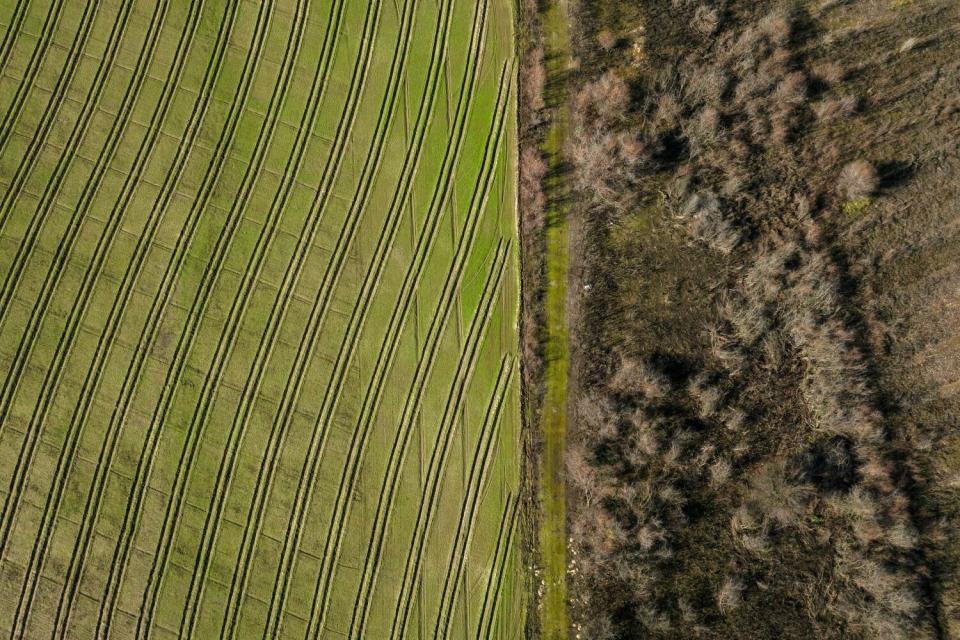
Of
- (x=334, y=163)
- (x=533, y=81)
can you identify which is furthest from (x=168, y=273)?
(x=533, y=81)

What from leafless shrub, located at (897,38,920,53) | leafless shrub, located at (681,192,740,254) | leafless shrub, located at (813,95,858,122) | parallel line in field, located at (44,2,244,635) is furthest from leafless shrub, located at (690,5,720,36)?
parallel line in field, located at (44,2,244,635)

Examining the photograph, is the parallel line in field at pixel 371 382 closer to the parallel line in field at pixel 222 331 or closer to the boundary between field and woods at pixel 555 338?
the boundary between field and woods at pixel 555 338

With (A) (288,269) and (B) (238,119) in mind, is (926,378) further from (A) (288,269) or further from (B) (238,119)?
(B) (238,119)

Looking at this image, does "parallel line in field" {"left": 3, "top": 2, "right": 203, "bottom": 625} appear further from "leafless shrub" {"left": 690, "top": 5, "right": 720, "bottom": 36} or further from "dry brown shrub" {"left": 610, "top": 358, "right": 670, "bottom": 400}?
"leafless shrub" {"left": 690, "top": 5, "right": 720, "bottom": 36}

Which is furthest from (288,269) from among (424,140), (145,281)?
(424,140)

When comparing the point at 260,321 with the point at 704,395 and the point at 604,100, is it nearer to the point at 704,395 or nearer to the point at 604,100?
the point at 604,100

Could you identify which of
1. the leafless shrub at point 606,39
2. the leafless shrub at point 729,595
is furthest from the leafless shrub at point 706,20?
the leafless shrub at point 729,595
